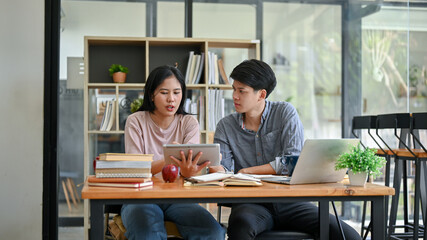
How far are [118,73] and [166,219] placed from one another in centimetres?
231

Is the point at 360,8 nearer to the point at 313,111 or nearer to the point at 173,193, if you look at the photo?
the point at 313,111

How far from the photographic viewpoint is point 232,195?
1802 mm

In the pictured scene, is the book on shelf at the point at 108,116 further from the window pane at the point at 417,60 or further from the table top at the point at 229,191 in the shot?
the window pane at the point at 417,60

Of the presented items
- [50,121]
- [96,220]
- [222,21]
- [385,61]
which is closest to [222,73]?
[222,21]

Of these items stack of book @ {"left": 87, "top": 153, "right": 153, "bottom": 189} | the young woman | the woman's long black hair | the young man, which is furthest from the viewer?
the woman's long black hair

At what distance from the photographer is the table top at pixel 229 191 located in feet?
5.76

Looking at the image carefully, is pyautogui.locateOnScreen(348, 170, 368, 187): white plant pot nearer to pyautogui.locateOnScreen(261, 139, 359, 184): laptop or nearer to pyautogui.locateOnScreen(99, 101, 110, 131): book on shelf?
pyautogui.locateOnScreen(261, 139, 359, 184): laptop

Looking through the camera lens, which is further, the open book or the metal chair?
the metal chair

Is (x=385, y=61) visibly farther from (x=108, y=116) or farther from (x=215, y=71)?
(x=108, y=116)

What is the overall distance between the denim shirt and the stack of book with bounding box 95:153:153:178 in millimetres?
773

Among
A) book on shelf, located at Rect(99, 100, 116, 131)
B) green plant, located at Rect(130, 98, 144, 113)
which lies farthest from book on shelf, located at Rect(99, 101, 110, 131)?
green plant, located at Rect(130, 98, 144, 113)

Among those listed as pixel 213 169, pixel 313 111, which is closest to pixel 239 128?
pixel 213 169

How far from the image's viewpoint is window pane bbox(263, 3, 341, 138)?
5.08 m

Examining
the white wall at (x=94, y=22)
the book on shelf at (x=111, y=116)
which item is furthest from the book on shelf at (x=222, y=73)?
the book on shelf at (x=111, y=116)
